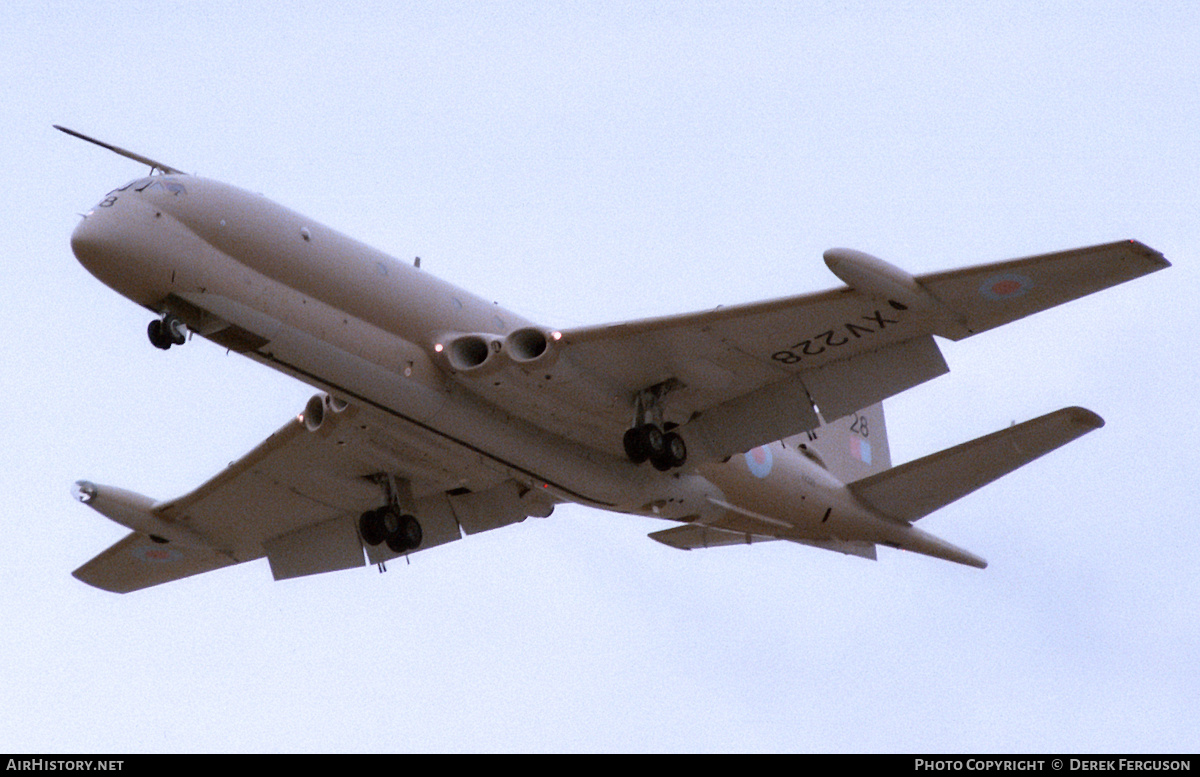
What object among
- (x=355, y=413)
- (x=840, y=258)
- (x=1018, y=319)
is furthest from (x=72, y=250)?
(x=1018, y=319)

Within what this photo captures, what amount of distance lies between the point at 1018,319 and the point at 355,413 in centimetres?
934

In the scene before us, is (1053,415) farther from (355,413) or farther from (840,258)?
(355,413)

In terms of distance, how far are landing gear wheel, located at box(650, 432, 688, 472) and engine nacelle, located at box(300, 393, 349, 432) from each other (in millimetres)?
4535

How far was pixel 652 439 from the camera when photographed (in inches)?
1026

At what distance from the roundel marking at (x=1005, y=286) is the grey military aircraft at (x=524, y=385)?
25mm

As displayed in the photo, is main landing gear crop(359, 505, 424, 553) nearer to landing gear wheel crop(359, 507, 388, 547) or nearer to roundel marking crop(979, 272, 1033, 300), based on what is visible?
landing gear wheel crop(359, 507, 388, 547)

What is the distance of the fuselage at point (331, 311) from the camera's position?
24.2 metres

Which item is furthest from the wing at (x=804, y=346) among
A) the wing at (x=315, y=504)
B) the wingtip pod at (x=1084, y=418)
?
the wing at (x=315, y=504)

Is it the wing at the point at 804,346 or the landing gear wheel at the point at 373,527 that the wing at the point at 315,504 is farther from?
the wing at the point at 804,346

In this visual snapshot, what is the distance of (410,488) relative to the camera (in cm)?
2945

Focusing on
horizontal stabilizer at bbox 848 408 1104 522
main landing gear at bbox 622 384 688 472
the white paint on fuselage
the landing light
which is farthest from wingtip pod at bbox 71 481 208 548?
horizontal stabilizer at bbox 848 408 1104 522

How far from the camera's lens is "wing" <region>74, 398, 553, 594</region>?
27.8 metres
